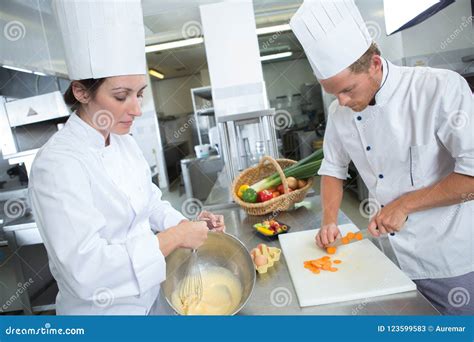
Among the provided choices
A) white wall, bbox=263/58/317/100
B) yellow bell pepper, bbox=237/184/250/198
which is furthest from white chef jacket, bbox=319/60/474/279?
white wall, bbox=263/58/317/100

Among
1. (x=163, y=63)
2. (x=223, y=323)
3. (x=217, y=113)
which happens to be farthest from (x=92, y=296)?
(x=163, y=63)

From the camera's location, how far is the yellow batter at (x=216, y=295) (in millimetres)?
428

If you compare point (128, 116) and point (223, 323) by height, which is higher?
point (128, 116)

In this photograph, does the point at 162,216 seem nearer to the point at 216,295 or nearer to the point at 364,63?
the point at 216,295

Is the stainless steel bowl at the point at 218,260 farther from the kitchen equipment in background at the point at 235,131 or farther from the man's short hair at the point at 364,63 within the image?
the kitchen equipment in background at the point at 235,131

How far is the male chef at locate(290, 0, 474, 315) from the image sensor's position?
0.51m

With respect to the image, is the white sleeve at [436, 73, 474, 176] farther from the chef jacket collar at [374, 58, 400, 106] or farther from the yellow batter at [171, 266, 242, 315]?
the yellow batter at [171, 266, 242, 315]

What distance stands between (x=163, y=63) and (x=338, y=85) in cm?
285

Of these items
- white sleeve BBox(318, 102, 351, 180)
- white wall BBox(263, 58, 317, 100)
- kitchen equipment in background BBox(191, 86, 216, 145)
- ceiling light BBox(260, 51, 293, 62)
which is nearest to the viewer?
white sleeve BBox(318, 102, 351, 180)

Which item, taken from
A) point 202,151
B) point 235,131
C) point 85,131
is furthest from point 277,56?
point 85,131

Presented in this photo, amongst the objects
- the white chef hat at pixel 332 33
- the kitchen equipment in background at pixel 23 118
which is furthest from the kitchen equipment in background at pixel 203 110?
the white chef hat at pixel 332 33

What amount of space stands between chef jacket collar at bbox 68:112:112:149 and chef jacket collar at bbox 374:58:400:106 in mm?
470

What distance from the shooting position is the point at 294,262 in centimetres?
59

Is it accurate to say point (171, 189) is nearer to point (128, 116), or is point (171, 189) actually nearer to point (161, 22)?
point (161, 22)
